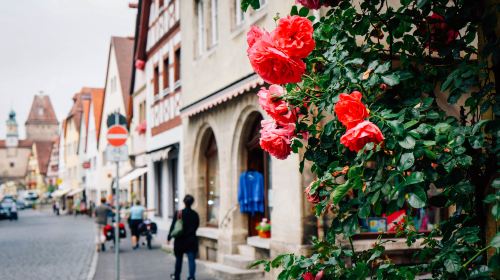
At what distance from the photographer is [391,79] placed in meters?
3.00

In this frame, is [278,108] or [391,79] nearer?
[391,79]

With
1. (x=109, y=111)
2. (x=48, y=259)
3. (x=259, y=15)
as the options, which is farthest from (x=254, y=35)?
(x=109, y=111)

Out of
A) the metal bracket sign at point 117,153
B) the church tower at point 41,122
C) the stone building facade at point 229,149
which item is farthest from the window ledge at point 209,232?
the church tower at point 41,122

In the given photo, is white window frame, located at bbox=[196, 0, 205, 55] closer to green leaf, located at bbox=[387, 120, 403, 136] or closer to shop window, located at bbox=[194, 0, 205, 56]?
shop window, located at bbox=[194, 0, 205, 56]

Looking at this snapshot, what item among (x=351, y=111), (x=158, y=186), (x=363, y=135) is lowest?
(x=363, y=135)

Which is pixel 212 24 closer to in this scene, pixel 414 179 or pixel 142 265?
pixel 142 265

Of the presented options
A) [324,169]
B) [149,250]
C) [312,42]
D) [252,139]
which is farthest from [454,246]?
[149,250]

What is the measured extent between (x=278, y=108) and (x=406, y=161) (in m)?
0.90

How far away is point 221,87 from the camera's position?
14.5 metres

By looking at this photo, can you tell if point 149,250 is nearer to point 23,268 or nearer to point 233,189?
point 23,268

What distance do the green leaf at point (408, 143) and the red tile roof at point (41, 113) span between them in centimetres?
14926

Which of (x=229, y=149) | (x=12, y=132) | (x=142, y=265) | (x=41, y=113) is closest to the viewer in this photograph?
(x=229, y=149)

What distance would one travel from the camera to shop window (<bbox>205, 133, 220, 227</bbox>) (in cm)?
1630

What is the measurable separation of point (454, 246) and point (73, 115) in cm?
6301
